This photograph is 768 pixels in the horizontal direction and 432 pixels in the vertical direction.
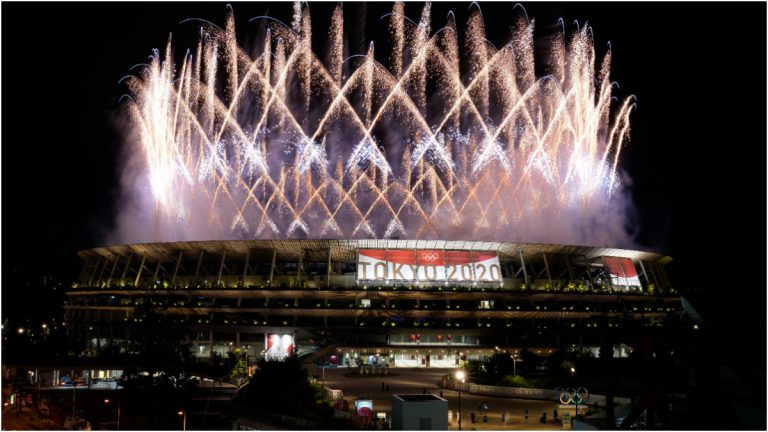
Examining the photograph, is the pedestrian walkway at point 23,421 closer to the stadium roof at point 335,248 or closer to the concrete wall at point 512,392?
the concrete wall at point 512,392

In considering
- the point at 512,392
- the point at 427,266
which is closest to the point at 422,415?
the point at 512,392

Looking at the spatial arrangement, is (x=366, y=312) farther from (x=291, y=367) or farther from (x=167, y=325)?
(x=291, y=367)

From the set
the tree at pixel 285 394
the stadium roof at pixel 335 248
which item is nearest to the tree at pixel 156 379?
the tree at pixel 285 394

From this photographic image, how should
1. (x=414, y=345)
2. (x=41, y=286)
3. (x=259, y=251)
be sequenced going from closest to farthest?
(x=414, y=345) < (x=259, y=251) < (x=41, y=286)

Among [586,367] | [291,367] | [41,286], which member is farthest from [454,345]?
[41,286]

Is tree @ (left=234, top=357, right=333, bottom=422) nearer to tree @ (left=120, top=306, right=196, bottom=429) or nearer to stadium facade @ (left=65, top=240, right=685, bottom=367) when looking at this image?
tree @ (left=120, top=306, right=196, bottom=429)

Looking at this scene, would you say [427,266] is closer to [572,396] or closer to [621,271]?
[621,271]
